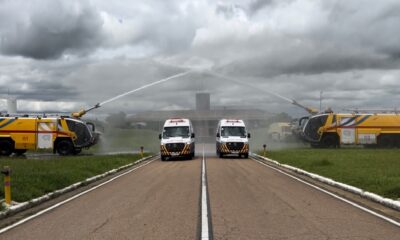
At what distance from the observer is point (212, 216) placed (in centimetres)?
993

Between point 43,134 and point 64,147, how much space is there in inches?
71.9

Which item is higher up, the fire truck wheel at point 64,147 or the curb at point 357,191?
the fire truck wheel at point 64,147

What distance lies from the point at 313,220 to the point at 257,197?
357cm

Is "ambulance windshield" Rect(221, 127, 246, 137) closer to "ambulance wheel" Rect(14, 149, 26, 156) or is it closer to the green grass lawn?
the green grass lawn

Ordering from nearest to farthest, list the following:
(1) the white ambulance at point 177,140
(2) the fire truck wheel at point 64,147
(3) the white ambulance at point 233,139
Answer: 1. (1) the white ambulance at point 177,140
2. (3) the white ambulance at point 233,139
3. (2) the fire truck wheel at point 64,147

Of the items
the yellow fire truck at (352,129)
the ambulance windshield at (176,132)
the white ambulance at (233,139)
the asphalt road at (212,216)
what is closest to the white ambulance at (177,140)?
the ambulance windshield at (176,132)

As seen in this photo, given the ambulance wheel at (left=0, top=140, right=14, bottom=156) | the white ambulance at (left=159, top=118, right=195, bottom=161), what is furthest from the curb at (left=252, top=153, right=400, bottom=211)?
the ambulance wheel at (left=0, top=140, right=14, bottom=156)

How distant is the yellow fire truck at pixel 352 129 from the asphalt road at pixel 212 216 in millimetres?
26872

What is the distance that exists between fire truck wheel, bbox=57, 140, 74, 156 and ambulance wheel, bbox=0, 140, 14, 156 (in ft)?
10.9

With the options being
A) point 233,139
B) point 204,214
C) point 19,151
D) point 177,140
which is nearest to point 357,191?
point 204,214

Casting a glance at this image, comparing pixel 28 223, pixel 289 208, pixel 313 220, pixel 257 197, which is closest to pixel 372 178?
pixel 257 197

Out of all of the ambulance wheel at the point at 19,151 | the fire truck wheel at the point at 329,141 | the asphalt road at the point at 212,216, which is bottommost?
the asphalt road at the point at 212,216

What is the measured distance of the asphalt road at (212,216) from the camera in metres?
8.23

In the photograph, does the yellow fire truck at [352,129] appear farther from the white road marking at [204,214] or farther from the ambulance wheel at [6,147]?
the white road marking at [204,214]
